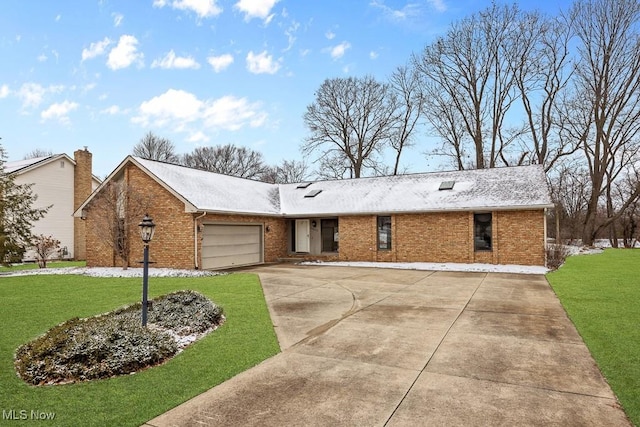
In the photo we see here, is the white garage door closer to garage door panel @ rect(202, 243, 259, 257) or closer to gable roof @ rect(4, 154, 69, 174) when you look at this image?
garage door panel @ rect(202, 243, 259, 257)

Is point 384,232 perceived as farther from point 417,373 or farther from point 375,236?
point 417,373

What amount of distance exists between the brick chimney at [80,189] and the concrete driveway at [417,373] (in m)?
20.5

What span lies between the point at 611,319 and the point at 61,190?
2680 cm

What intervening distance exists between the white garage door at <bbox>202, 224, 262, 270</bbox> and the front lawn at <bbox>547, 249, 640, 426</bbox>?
1216 centimetres

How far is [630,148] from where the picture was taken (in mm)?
29156

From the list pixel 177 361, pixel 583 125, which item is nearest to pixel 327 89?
pixel 583 125

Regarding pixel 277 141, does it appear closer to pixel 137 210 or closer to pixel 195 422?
Answer: pixel 137 210

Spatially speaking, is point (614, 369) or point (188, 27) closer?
point (614, 369)

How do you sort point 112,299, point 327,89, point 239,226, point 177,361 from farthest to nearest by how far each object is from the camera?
point 327,89, point 239,226, point 112,299, point 177,361

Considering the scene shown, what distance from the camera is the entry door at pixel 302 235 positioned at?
20273 mm

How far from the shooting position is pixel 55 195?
23.0 meters

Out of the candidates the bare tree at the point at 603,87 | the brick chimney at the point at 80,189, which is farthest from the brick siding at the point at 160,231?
the bare tree at the point at 603,87

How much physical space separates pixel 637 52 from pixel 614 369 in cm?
3108

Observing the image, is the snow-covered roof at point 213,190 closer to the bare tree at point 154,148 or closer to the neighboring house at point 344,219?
the neighboring house at point 344,219
